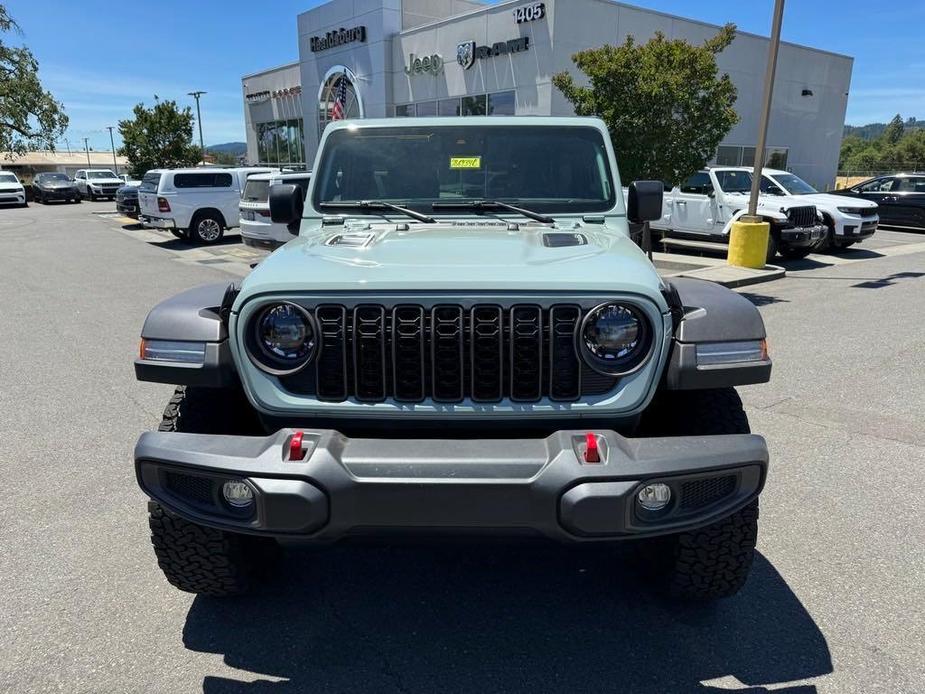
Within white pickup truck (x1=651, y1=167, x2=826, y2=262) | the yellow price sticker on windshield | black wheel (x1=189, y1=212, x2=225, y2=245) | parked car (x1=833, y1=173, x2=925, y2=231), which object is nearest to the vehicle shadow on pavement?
the yellow price sticker on windshield

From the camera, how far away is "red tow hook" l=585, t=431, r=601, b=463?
212 cm

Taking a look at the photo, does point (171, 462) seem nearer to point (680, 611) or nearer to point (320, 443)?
point (320, 443)

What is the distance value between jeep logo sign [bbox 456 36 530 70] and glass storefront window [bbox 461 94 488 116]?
0.92 m

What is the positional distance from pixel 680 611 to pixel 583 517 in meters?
1.09

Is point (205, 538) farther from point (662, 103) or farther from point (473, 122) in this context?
point (662, 103)

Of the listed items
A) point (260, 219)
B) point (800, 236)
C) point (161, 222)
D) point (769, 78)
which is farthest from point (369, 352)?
point (161, 222)

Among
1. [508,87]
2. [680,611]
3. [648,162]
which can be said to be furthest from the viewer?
[508,87]

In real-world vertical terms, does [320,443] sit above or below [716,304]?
below

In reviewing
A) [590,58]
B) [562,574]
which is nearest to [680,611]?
[562,574]

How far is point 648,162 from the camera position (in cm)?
982

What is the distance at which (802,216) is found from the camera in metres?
13.0

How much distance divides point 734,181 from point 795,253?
1.87 m

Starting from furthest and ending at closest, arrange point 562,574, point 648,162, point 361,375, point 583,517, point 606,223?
point 648,162
point 606,223
point 562,574
point 361,375
point 583,517

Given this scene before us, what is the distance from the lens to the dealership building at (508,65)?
18875mm
